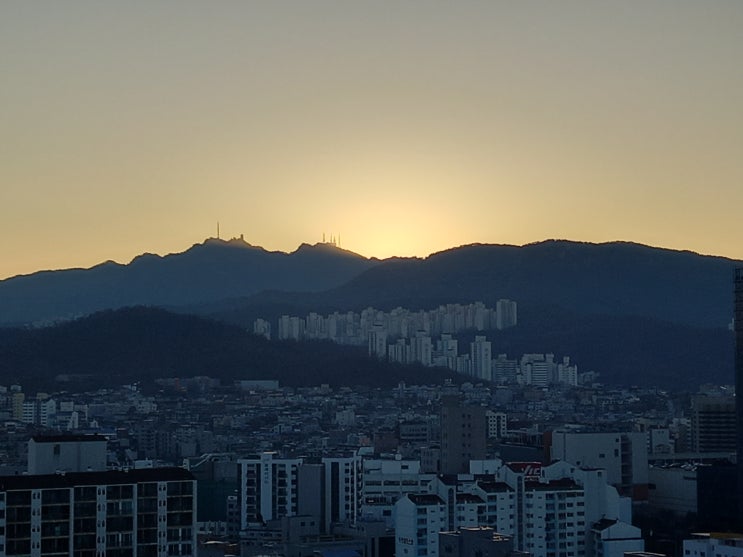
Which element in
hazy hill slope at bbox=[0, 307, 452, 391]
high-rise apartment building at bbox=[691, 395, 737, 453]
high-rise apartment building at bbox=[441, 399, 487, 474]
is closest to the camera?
high-rise apartment building at bbox=[441, 399, 487, 474]

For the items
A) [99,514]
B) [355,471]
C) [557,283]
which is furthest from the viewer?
[557,283]

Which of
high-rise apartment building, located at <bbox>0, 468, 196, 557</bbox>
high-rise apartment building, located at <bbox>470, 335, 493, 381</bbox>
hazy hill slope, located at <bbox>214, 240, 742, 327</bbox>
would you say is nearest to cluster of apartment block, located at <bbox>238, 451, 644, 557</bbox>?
high-rise apartment building, located at <bbox>0, 468, 196, 557</bbox>

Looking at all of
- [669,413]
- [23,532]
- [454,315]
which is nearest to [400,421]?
[669,413]

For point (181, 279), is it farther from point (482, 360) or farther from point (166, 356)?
point (166, 356)

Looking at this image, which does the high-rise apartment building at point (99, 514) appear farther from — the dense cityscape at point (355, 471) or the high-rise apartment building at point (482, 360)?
the high-rise apartment building at point (482, 360)

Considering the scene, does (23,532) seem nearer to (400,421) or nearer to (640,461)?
(640,461)

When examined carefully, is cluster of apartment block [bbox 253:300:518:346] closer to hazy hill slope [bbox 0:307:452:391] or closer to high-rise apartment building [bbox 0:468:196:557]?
hazy hill slope [bbox 0:307:452:391]

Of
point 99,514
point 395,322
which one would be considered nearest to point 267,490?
point 99,514
